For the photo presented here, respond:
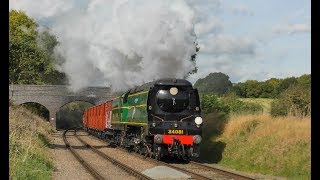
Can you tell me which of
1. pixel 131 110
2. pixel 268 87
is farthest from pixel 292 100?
pixel 268 87

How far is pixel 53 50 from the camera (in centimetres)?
7194

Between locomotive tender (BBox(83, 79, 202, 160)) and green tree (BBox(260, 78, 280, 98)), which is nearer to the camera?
locomotive tender (BBox(83, 79, 202, 160))

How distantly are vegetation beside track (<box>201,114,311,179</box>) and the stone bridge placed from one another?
37874mm

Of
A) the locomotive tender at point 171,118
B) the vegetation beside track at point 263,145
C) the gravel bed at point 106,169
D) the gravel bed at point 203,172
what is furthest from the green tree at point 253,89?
the gravel bed at point 203,172

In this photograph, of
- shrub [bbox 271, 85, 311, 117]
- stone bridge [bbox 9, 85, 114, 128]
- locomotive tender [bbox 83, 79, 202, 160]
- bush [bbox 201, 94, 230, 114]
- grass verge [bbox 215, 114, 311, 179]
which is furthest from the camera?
stone bridge [bbox 9, 85, 114, 128]

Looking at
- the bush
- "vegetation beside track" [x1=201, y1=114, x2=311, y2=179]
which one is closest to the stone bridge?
the bush

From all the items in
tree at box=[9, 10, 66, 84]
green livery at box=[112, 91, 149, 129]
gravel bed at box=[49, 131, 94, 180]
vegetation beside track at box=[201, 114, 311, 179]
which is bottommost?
gravel bed at box=[49, 131, 94, 180]

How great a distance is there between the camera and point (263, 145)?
17516 millimetres

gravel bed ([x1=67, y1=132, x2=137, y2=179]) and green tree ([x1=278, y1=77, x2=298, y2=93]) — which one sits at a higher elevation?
green tree ([x1=278, y1=77, x2=298, y2=93])

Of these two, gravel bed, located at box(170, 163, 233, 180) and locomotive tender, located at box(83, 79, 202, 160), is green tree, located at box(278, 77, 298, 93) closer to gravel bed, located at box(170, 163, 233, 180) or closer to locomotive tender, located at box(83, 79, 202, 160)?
locomotive tender, located at box(83, 79, 202, 160)

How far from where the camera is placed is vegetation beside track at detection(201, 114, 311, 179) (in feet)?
49.6

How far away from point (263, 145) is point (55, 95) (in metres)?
45.6

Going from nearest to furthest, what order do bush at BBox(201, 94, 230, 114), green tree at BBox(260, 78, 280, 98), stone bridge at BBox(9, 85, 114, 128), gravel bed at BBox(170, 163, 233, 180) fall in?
gravel bed at BBox(170, 163, 233, 180)
bush at BBox(201, 94, 230, 114)
stone bridge at BBox(9, 85, 114, 128)
green tree at BBox(260, 78, 280, 98)
